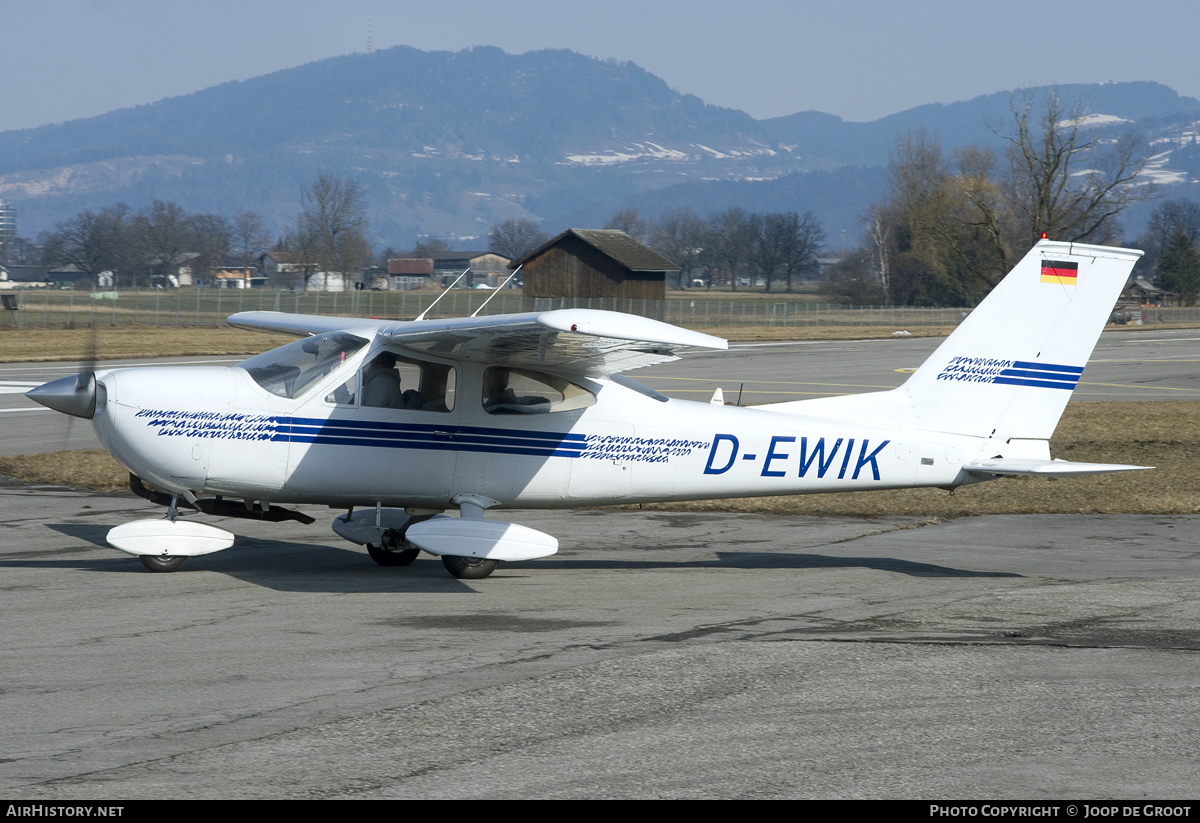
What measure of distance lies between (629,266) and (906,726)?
225 ft

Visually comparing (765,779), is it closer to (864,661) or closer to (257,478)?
(864,661)

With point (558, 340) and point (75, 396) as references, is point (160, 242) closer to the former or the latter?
point (75, 396)

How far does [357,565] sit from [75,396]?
8.76 ft

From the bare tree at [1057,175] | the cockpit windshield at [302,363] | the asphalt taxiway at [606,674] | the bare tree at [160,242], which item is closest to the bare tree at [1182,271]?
the bare tree at [1057,175]

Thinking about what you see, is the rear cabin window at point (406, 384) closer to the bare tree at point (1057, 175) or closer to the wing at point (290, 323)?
the wing at point (290, 323)

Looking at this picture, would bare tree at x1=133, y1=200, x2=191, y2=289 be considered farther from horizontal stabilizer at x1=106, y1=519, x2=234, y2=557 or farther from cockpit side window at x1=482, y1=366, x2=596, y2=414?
cockpit side window at x1=482, y1=366, x2=596, y2=414

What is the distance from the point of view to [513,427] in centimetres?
923

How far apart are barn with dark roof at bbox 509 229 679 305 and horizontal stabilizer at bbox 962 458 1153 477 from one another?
63540mm

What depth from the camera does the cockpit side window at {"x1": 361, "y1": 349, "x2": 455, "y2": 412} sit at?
354 inches

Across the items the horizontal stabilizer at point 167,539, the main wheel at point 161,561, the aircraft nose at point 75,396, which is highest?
the aircraft nose at point 75,396

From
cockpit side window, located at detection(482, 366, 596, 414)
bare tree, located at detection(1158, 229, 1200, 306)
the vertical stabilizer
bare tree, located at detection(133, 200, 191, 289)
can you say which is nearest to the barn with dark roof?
bare tree, located at detection(1158, 229, 1200, 306)

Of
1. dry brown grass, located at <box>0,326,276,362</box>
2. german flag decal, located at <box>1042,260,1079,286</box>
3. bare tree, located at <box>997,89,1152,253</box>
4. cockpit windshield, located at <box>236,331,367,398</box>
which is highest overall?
bare tree, located at <box>997,89,1152,253</box>

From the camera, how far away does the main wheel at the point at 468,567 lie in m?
9.08

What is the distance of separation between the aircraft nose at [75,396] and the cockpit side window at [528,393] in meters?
2.98
